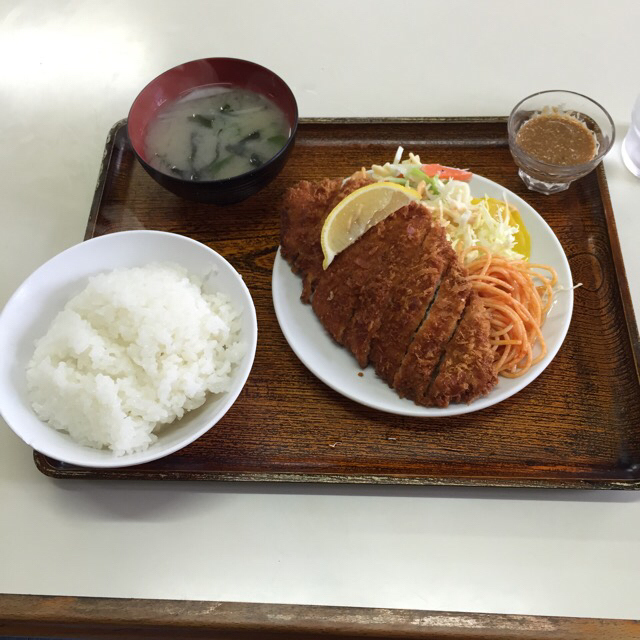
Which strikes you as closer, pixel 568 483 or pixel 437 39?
pixel 568 483

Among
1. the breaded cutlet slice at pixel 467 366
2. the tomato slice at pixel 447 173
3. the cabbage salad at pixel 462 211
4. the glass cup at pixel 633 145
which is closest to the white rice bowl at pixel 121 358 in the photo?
the breaded cutlet slice at pixel 467 366

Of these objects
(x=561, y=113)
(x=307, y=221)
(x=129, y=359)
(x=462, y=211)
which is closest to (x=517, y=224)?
(x=462, y=211)

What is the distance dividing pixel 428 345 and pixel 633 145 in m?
1.80

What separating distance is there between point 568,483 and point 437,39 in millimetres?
2904

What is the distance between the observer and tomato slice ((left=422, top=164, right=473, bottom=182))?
283cm

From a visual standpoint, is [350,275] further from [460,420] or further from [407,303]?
[460,420]

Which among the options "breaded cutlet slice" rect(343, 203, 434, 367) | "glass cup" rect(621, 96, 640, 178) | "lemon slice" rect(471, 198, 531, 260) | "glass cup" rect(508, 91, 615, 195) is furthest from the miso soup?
"glass cup" rect(621, 96, 640, 178)

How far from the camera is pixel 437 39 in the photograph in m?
3.69

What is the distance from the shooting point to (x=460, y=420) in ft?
7.67

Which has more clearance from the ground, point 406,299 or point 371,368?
point 406,299

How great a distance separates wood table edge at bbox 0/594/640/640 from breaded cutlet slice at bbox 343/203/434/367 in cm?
98

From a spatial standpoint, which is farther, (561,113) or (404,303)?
(561,113)

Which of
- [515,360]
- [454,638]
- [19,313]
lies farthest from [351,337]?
[19,313]

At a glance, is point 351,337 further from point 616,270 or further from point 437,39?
point 437,39
